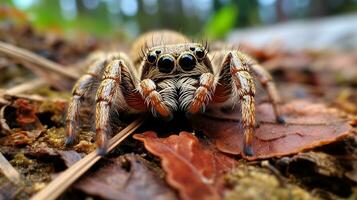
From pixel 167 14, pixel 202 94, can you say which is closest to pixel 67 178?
pixel 202 94

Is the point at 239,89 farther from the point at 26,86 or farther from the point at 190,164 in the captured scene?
the point at 26,86

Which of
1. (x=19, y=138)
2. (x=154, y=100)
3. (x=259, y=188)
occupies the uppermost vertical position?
(x=154, y=100)

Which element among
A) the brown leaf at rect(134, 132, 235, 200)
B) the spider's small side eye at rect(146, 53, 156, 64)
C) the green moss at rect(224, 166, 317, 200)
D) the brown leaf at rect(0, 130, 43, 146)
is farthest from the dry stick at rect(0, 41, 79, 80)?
the green moss at rect(224, 166, 317, 200)

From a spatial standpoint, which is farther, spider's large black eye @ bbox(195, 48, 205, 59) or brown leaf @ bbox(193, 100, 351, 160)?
spider's large black eye @ bbox(195, 48, 205, 59)

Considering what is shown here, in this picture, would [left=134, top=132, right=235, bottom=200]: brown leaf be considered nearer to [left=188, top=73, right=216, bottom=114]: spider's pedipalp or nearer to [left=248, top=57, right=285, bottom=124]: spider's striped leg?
[left=188, top=73, right=216, bottom=114]: spider's pedipalp

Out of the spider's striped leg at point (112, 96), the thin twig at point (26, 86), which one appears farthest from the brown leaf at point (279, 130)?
the thin twig at point (26, 86)

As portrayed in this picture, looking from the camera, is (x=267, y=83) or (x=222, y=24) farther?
(x=222, y=24)
